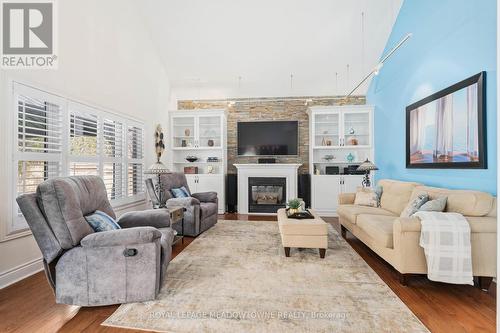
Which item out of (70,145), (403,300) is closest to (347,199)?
(403,300)

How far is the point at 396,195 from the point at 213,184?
12.9ft

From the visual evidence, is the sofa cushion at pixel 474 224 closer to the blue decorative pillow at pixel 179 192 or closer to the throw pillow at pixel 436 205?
the throw pillow at pixel 436 205

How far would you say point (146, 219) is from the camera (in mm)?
2855

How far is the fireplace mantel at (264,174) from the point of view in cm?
601

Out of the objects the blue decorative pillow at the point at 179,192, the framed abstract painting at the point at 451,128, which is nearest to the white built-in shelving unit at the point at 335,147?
the framed abstract painting at the point at 451,128

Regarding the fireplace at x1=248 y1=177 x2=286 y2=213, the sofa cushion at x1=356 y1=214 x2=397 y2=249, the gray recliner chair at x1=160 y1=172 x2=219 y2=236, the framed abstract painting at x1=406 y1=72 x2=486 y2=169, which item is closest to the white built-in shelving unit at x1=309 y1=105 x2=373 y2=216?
the fireplace at x1=248 y1=177 x2=286 y2=213

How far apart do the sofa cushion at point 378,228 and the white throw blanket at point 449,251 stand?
38 centimetres

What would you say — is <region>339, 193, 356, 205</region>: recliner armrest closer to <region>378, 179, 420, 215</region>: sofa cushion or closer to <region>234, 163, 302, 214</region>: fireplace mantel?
<region>378, 179, 420, 215</region>: sofa cushion

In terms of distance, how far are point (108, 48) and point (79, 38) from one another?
60 centimetres

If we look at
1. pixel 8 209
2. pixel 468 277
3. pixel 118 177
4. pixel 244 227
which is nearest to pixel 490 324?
pixel 468 277

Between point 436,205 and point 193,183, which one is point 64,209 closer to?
point 436,205

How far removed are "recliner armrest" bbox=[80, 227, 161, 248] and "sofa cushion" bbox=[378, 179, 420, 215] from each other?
3480 mm

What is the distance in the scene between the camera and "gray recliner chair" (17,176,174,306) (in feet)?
6.45

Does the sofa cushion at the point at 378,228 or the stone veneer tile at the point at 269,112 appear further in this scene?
the stone veneer tile at the point at 269,112
